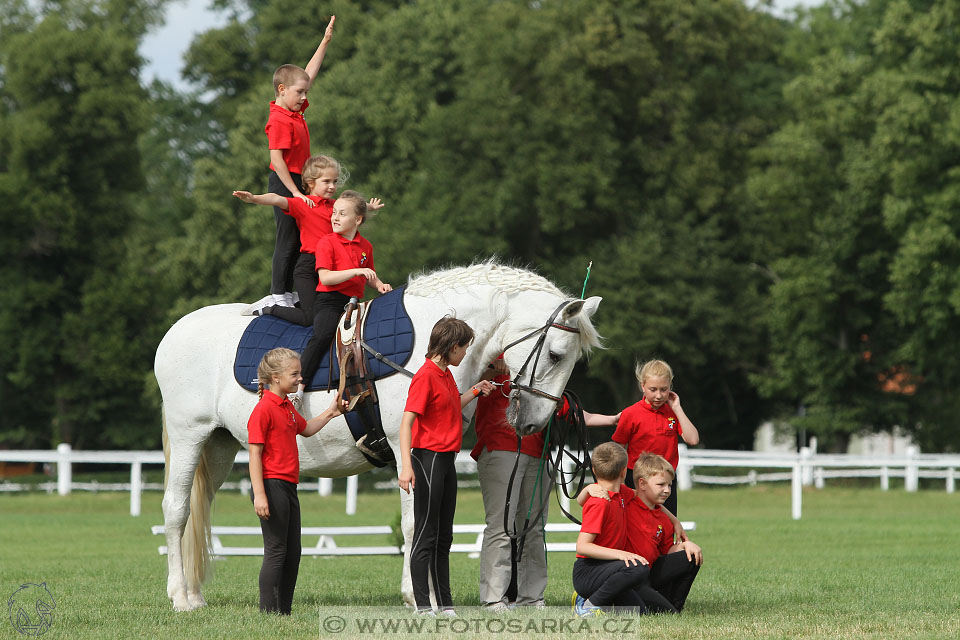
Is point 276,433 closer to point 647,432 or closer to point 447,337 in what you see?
point 447,337

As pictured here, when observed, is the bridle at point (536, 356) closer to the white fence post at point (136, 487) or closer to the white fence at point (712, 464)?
the white fence at point (712, 464)

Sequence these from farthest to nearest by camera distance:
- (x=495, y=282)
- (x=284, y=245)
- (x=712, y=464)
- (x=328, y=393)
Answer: (x=712, y=464) → (x=284, y=245) → (x=328, y=393) → (x=495, y=282)

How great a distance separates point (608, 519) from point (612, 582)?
1.22 ft

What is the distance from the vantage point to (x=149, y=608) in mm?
8070

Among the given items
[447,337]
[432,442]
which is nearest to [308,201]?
[447,337]

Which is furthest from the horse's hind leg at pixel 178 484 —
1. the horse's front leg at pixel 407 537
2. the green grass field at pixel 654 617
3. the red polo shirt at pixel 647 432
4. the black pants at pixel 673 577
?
the black pants at pixel 673 577

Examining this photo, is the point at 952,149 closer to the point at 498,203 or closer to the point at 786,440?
the point at 498,203

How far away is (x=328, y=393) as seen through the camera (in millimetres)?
7844

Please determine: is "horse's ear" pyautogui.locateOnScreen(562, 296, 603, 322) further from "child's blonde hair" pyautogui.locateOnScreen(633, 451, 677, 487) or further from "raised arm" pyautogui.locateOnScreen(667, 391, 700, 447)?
"child's blonde hair" pyautogui.locateOnScreen(633, 451, 677, 487)

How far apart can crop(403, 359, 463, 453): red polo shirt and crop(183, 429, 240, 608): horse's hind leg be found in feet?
7.44

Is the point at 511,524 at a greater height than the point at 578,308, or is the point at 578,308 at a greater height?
the point at 578,308

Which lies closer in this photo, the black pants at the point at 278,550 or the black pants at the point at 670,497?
the black pants at the point at 278,550

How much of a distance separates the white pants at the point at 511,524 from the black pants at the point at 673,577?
0.78m

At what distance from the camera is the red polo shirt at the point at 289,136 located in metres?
8.47
